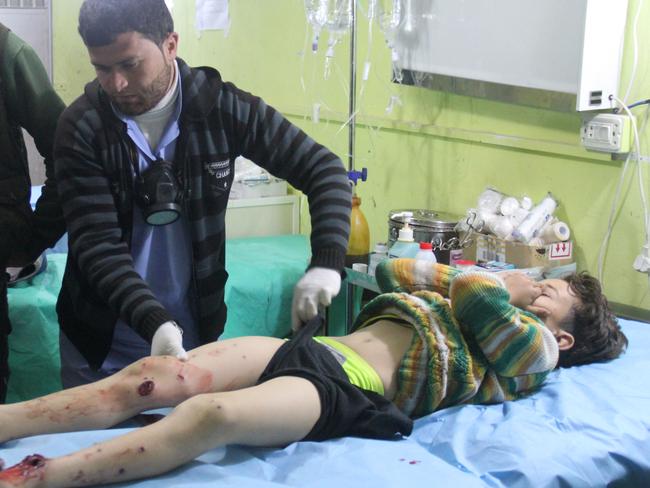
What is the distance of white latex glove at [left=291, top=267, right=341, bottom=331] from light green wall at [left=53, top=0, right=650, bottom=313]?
106 centimetres

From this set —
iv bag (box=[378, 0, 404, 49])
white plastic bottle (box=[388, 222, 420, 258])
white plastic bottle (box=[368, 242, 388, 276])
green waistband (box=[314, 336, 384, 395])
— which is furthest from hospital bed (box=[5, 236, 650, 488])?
iv bag (box=[378, 0, 404, 49])

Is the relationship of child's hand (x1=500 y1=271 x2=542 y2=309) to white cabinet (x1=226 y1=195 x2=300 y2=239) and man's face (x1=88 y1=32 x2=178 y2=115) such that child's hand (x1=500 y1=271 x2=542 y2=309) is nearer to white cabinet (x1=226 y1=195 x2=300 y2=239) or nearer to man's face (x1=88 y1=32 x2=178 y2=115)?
man's face (x1=88 y1=32 x2=178 y2=115)

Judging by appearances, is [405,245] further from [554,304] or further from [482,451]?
[482,451]

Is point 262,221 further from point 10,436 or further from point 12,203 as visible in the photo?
point 10,436

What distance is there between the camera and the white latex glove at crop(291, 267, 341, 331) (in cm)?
168

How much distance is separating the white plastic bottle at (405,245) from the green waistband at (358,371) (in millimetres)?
783

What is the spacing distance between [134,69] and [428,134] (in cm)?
153

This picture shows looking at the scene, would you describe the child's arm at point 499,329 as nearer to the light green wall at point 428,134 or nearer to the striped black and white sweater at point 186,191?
the striped black and white sweater at point 186,191

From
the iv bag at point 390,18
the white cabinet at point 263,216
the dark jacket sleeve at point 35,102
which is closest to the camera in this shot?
the dark jacket sleeve at point 35,102

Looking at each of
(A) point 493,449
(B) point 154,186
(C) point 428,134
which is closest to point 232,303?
(C) point 428,134

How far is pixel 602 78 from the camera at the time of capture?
7.66 feet

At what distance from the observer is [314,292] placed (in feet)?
5.51

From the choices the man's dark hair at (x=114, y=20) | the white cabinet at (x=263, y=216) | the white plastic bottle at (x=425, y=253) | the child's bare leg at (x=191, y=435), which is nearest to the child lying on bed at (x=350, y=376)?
the child's bare leg at (x=191, y=435)

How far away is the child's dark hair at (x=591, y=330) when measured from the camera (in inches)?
78.7
